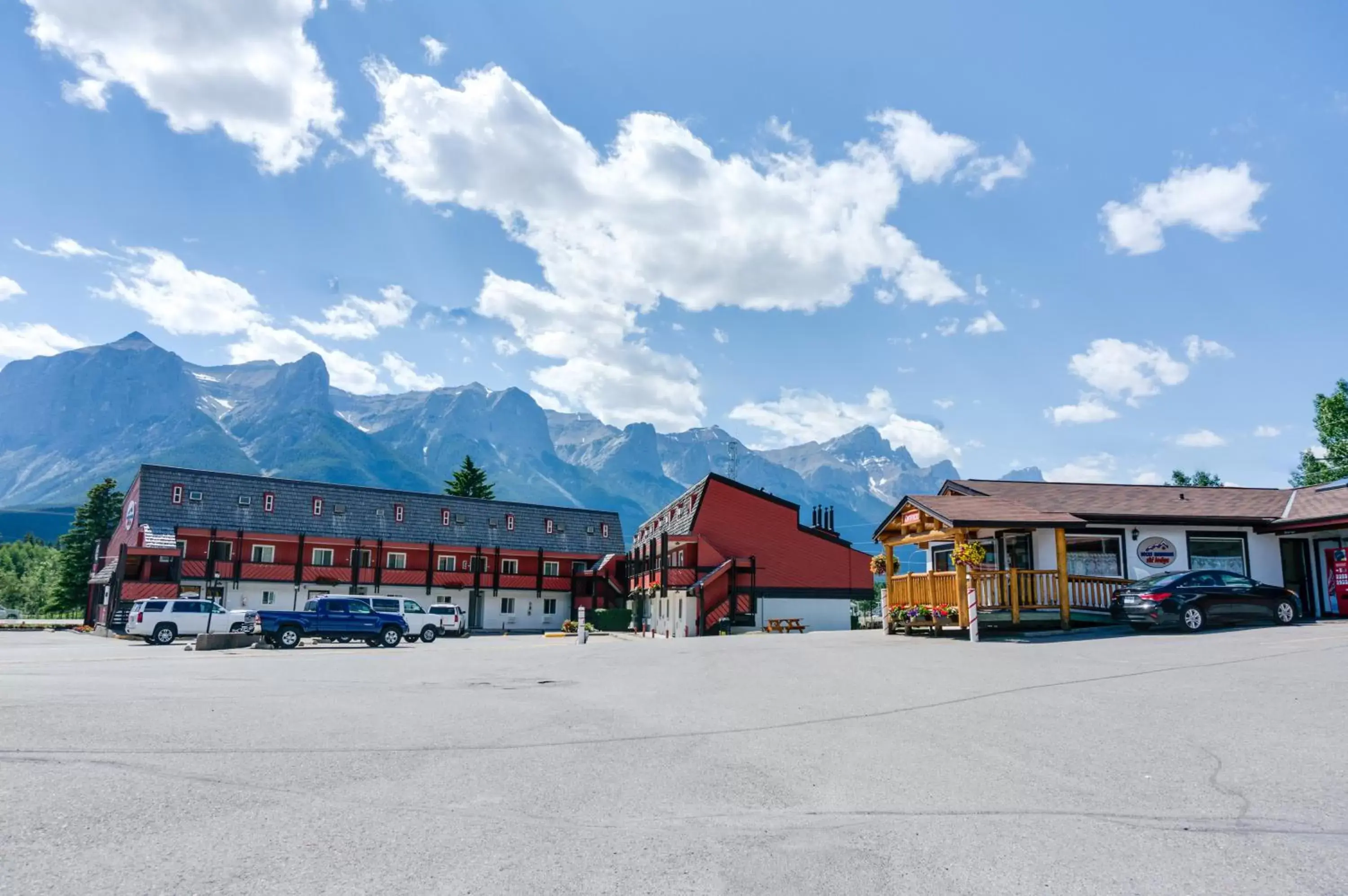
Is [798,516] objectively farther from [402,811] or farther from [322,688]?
[402,811]

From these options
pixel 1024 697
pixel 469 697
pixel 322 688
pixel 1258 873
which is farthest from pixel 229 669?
pixel 1258 873

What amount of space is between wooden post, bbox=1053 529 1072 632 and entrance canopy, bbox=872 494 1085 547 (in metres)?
0.40

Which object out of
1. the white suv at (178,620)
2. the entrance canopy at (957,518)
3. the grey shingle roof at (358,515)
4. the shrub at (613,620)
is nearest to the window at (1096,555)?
the entrance canopy at (957,518)

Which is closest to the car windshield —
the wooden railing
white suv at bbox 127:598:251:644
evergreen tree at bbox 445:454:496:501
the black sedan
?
the black sedan

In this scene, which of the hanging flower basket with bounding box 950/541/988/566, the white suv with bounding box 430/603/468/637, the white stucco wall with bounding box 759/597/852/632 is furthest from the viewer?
the white stucco wall with bounding box 759/597/852/632

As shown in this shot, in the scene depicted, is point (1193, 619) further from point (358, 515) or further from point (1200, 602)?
point (358, 515)

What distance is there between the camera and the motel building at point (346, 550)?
165 ft

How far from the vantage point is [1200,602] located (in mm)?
20297

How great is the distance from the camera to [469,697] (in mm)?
12219

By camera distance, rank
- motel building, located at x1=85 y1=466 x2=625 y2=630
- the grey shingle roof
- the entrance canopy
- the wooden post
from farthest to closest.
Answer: the grey shingle roof, motel building, located at x1=85 y1=466 x2=625 y2=630, the wooden post, the entrance canopy

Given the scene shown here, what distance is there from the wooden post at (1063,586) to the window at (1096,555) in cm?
225

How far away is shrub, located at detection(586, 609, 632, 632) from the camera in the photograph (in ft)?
183

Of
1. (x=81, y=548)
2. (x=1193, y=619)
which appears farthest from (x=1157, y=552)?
(x=81, y=548)

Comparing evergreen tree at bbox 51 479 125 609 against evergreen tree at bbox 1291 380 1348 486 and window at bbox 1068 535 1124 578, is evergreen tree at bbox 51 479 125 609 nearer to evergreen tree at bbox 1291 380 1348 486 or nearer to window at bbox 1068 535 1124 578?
window at bbox 1068 535 1124 578
